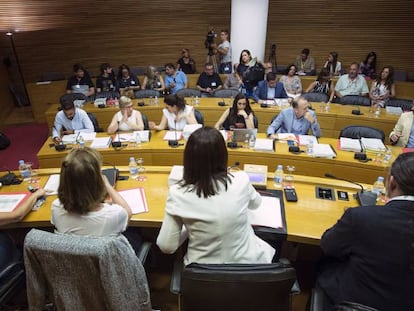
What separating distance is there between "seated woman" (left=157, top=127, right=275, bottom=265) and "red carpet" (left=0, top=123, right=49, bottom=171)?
418cm

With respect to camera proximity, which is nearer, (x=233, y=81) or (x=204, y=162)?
(x=204, y=162)

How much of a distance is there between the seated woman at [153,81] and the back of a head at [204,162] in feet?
17.0

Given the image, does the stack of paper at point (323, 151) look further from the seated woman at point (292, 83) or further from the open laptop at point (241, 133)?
the seated woman at point (292, 83)

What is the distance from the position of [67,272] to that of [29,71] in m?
8.01

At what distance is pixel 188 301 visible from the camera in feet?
4.98

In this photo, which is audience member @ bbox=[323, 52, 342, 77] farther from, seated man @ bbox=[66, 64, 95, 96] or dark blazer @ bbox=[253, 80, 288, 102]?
seated man @ bbox=[66, 64, 95, 96]

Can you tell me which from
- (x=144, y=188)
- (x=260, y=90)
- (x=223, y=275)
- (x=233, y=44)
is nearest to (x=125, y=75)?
(x=233, y=44)

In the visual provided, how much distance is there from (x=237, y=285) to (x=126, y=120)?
125 inches

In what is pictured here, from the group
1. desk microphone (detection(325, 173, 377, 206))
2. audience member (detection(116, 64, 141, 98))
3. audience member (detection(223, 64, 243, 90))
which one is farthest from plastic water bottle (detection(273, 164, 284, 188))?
audience member (detection(116, 64, 141, 98))

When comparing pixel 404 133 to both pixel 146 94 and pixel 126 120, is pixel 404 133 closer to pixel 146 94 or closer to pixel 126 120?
pixel 126 120

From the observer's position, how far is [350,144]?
3.66 metres

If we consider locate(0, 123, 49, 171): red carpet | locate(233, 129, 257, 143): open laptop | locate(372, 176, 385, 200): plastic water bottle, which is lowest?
locate(0, 123, 49, 171): red carpet

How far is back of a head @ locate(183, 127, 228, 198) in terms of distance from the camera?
1631 mm

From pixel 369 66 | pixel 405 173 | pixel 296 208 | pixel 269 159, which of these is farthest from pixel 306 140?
pixel 369 66
